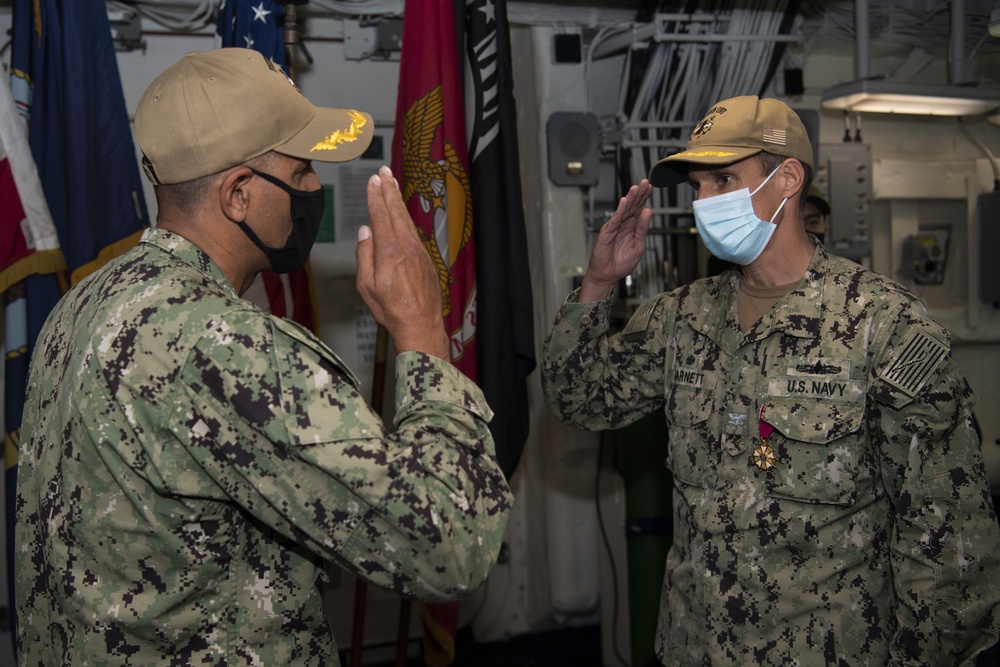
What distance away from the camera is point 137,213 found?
7.31ft

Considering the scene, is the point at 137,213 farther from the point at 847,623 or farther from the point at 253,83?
the point at 847,623

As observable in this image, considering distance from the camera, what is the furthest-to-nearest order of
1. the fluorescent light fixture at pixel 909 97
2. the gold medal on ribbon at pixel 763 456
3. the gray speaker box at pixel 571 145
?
the gray speaker box at pixel 571 145
the fluorescent light fixture at pixel 909 97
the gold medal on ribbon at pixel 763 456

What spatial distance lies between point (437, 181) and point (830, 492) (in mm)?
1388

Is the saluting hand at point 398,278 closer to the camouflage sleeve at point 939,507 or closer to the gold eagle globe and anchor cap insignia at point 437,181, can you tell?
the camouflage sleeve at point 939,507

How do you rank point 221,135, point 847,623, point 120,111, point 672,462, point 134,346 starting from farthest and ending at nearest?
point 120,111, point 672,462, point 847,623, point 221,135, point 134,346

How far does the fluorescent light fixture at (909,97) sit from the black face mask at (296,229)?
2.16m

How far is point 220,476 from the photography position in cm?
94

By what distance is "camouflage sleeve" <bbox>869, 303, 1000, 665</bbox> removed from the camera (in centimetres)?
136

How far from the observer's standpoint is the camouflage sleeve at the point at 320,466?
36.0 inches

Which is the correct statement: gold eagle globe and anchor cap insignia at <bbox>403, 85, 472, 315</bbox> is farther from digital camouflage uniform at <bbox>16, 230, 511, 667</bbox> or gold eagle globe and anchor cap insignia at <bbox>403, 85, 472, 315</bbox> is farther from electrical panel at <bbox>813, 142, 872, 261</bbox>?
electrical panel at <bbox>813, 142, 872, 261</bbox>

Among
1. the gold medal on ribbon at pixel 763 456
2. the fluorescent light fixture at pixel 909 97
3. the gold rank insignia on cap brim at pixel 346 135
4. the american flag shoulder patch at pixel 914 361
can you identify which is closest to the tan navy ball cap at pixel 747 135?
the american flag shoulder patch at pixel 914 361

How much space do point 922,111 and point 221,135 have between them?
8.92ft

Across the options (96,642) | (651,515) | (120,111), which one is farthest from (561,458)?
(96,642)

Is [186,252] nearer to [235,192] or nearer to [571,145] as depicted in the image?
[235,192]
